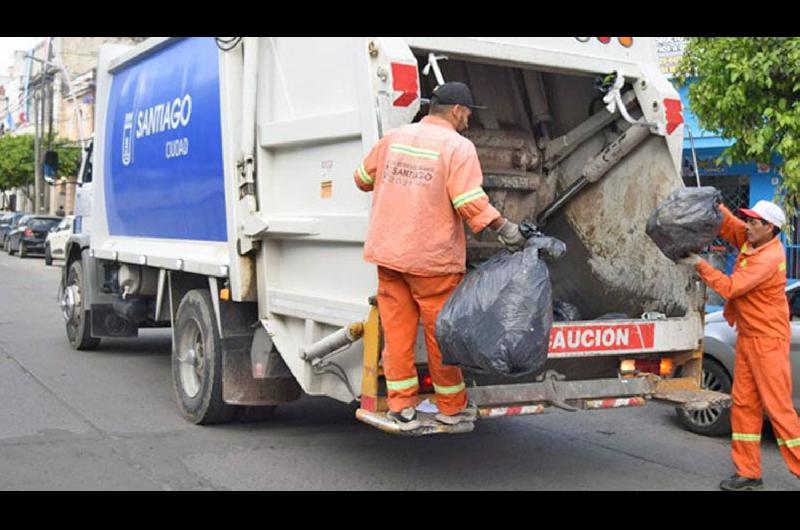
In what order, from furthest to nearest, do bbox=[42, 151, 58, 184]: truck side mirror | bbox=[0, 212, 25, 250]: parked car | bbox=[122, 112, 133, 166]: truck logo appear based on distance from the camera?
bbox=[0, 212, 25, 250]: parked car
bbox=[42, 151, 58, 184]: truck side mirror
bbox=[122, 112, 133, 166]: truck logo

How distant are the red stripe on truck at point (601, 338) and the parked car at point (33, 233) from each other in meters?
26.6

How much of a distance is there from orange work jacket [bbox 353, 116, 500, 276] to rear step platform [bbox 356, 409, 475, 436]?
72 centimetres

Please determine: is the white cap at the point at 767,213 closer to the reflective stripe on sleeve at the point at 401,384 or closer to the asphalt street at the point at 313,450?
the asphalt street at the point at 313,450

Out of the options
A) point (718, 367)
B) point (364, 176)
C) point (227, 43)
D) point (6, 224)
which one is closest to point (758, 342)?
point (718, 367)

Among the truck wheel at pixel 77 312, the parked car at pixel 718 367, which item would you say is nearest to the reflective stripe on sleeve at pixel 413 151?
the parked car at pixel 718 367

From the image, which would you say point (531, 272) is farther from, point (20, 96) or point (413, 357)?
point (20, 96)

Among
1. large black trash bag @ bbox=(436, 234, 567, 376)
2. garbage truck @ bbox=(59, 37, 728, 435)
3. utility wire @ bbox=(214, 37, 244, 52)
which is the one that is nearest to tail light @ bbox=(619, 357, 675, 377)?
garbage truck @ bbox=(59, 37, 728, 435)

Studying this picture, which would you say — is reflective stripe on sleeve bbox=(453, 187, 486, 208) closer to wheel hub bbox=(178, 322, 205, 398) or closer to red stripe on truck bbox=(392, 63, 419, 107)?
red stripe on truck bbox=(392, 63, 419, 107)

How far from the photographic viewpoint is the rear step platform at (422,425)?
181 inches

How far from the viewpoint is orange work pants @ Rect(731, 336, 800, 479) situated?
512cm

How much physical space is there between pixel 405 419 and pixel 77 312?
628 cm

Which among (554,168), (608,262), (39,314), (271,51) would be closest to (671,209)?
(608,262)

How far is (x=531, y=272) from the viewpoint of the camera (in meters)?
4.46
